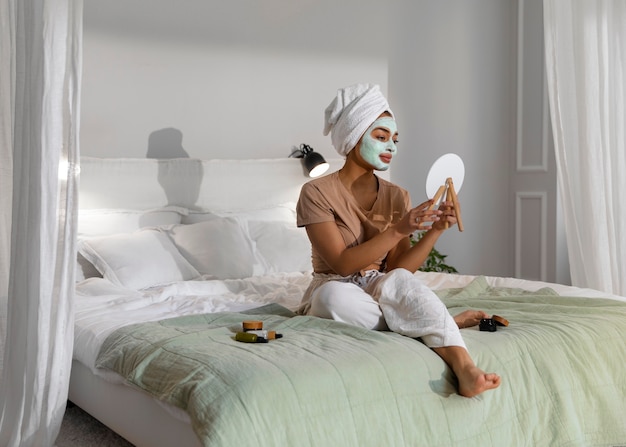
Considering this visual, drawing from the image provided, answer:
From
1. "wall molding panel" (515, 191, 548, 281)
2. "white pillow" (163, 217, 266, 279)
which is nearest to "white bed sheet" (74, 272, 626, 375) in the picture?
"white pillow" (163, 217, 266, 279)

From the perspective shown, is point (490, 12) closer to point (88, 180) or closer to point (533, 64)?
point (533, 64)

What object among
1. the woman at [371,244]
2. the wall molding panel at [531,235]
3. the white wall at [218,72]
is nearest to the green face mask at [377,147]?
the woman at [371,244]

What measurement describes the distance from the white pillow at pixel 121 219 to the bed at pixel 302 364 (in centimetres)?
2

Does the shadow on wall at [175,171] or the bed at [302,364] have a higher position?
the shadow on wall at [175,171]

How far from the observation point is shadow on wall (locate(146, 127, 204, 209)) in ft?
12.9

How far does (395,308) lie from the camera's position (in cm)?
225

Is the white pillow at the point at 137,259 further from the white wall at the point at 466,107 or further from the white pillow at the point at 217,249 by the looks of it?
Answer: the white wall at the point at 466,107

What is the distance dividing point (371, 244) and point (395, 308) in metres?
0.33

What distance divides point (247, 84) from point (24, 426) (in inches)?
102

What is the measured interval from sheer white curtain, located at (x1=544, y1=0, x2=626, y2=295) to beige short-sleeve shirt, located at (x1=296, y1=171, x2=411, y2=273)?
44.9 inches

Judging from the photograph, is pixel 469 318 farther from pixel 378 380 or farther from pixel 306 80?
pixel 306 80

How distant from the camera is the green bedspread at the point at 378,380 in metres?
1.77

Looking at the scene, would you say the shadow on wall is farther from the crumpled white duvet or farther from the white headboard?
the crumpled white duvet

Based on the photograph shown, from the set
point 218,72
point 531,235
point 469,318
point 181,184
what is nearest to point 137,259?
point 181,184
